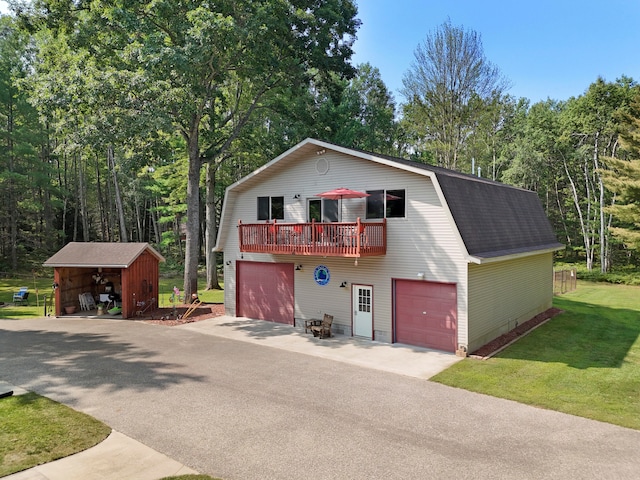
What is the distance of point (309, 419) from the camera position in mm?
7730

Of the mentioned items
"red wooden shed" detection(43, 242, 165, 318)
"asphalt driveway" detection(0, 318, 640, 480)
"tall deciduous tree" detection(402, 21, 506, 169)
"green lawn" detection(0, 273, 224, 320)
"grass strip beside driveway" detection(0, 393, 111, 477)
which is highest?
"tall deciduous tree" detection(402, 21, 506, 169)

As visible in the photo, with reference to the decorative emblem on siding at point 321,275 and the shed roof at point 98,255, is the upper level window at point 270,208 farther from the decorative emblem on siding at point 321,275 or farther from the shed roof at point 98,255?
the shed roof at point 98,255

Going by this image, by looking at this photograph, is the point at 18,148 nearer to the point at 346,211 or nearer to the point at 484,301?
the point at 346,211

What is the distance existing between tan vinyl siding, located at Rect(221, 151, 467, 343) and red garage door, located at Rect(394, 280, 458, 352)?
257 millimetres

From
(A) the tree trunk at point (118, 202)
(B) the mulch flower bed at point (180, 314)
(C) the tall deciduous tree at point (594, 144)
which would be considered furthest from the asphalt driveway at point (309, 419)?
(C) the tall deciduous tree at point (594, 144)

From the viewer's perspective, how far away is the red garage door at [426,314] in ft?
39.8

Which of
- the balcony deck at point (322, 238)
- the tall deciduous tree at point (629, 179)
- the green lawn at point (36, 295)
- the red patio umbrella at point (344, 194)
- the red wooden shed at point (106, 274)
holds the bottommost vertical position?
the green lawn at point (36, 295)

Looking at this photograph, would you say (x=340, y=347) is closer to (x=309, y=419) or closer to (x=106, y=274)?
(x=309, y=419)

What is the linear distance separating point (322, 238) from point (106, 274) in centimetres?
Result: 1277

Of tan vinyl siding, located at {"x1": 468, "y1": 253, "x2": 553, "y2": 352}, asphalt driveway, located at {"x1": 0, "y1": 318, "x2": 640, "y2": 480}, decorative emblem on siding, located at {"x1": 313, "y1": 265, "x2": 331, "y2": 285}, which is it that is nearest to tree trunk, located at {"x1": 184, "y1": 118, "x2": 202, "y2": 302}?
decorative emblem on siding, located at {"x1": 313, "y1": 265, "x2": 331, "y2": 285}

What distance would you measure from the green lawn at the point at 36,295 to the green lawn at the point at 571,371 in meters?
14.6

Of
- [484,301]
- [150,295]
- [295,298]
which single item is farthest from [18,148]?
[484,301]

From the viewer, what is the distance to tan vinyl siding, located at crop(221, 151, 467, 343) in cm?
1230

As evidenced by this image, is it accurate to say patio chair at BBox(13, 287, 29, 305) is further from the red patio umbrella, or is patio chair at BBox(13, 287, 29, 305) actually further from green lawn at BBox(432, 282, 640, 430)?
green lawn at BBox(432, 282, 640, 430)
